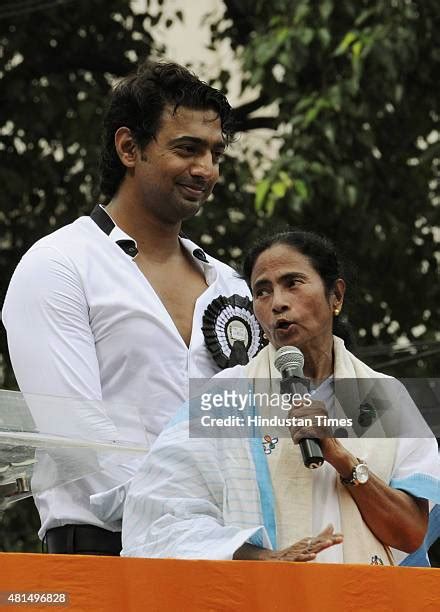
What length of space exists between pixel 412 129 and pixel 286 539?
559 centimetres

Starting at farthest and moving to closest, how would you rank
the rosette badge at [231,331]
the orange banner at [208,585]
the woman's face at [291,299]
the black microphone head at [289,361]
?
the rosette badge at [231,331] < the woman's face at [291,299] < the black microphone head at [289,361] < the orange banner at [208,585]

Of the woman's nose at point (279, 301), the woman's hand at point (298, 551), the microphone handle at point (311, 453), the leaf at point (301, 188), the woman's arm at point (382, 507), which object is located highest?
the leaf at point (301, 188)

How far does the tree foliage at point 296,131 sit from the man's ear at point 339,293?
145 inches

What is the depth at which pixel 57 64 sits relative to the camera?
8.95m

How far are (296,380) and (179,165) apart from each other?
943 mm

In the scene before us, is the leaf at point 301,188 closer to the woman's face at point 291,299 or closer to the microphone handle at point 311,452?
the woman's face at point 291,299

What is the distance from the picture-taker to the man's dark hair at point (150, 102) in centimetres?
420

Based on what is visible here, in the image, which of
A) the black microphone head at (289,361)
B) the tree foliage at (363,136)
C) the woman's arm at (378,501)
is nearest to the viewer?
the woman's arm at (378,501)

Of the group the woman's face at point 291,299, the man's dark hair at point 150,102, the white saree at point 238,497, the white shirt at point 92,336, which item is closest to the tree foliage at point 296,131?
the man's dark hair at point 150,102

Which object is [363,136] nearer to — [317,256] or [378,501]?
[317,256]

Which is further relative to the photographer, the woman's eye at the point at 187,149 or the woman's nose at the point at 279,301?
the woman's eye at the point at 187,149

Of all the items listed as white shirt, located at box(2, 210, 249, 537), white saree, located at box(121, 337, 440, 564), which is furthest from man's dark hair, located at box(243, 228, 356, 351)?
white saree, located at box(121, 337, 440, 564)

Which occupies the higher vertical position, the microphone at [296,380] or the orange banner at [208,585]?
the microphone at [296,380]

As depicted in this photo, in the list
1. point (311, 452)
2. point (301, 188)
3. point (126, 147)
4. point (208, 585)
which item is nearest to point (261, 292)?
point (311, 452)
